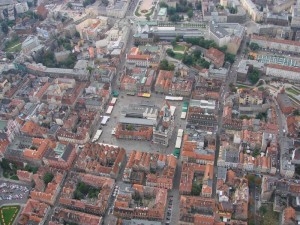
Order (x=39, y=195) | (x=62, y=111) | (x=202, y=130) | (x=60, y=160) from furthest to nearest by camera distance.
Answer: (x=62, y=111) → (x=202, y=130) → (x=60, y=160) → (x=39, y=195)

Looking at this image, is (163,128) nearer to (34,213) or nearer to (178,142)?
(178,142)

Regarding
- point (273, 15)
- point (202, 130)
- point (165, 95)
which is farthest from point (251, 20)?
point (202, 130)

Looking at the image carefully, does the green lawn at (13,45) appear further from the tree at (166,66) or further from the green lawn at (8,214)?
the green lawn at (8,214)

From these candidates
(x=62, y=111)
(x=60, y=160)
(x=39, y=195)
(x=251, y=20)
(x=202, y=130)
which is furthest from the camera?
(x=251, y=20)

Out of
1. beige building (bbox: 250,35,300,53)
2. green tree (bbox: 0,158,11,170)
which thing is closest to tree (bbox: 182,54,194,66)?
beige building (bbox: 250,35,300,53)

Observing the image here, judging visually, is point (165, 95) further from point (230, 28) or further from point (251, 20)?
point (251, 20)

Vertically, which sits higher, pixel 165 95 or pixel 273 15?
pixel 273 15
